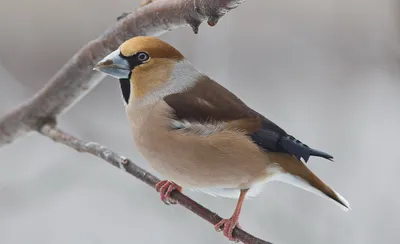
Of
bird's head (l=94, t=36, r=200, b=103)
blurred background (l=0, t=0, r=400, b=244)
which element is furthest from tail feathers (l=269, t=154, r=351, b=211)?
blurred background (l=0, t=0, r=400, b=244)

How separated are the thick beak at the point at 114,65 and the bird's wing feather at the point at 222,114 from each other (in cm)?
7

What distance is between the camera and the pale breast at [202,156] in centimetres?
67

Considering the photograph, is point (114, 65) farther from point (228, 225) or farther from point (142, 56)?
point (228, 225)

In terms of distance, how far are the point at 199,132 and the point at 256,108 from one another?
78 centimetres

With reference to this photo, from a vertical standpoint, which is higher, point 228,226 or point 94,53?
point 94,53

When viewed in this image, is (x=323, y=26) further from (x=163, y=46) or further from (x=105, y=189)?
(x=163, y=46)

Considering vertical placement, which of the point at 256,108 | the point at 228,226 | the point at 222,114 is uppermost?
the point at 256,108

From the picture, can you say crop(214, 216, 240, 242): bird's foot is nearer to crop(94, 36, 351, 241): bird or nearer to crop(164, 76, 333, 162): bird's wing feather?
crop(94, 36, 351, 241): bird

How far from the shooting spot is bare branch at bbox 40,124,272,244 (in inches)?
27.2

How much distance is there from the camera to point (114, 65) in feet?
2.07

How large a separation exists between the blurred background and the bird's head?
74 cm

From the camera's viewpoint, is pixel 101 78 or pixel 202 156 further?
pixel 101 78

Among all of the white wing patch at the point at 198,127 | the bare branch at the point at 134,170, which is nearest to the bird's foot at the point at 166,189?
the bare branch at the point at 134,170

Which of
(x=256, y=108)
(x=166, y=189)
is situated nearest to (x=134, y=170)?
(x=166, y=189)
